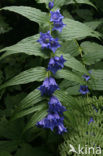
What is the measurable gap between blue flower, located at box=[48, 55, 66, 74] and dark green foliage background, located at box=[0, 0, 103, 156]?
0.08 meters

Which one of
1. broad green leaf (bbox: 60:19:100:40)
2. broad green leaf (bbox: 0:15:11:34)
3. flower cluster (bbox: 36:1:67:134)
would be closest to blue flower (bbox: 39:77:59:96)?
flower cluster (bbox: 36:1:67:134)

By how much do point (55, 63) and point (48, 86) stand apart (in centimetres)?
18

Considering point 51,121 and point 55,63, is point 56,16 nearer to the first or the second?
point 55,63

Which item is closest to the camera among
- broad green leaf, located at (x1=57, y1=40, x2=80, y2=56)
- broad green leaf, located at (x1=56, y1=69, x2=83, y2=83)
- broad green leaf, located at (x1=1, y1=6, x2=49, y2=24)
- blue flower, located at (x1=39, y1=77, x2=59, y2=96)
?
blue flower, located at (x1=39, y1=77, x2=59, y2=96)

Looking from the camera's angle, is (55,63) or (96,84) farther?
(96,84)

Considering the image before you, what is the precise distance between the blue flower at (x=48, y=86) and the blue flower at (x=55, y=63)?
77mm

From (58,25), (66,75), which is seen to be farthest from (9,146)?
(58,25)

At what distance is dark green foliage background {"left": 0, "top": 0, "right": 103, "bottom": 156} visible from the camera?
1842 mm

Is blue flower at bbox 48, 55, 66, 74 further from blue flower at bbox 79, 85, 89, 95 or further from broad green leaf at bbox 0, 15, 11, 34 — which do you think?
broad green leaf at bbox 0, 15, 11, 34

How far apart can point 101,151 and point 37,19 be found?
1251 mm

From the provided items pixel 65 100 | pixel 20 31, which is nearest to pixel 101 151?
pixel 65 100

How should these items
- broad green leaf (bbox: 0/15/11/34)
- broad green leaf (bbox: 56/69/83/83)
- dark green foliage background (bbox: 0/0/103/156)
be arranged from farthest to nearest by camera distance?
broad green leaf (bbox: 0/15/11/34)
dark green foliage background (bbox: 0/0/103/156)
broad green leaf (bbox: 56/69/83/83)

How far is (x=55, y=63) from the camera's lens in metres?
1.51

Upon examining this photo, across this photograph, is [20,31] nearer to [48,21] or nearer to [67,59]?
[48,21]
